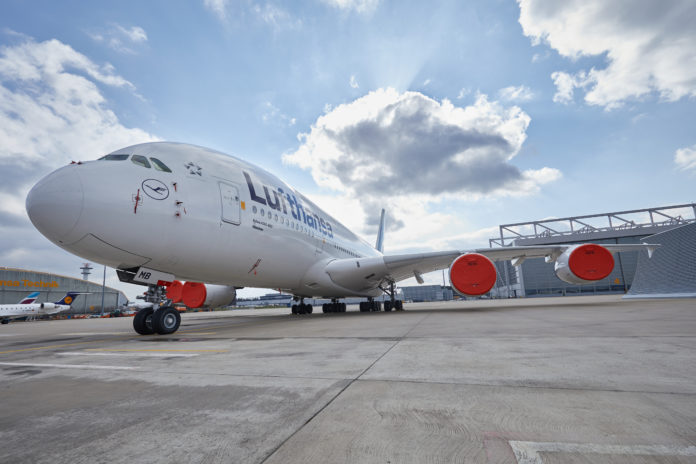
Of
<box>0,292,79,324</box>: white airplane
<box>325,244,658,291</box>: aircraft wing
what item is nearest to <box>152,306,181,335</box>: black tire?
<box>325,244,658,291</box>: aircraft wing

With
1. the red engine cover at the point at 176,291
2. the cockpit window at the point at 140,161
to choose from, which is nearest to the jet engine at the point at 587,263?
the cockpit window at the point at 140,161

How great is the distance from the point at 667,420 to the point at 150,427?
2.22m

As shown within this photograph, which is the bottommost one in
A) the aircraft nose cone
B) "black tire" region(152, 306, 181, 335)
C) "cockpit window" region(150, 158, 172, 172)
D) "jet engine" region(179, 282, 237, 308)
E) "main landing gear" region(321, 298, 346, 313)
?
"main landing gear" region(321, 298, 346, 313)

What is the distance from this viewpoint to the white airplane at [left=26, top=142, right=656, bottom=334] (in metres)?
5.12

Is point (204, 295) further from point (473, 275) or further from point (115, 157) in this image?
point (473, 275)

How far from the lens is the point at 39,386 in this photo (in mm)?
2326

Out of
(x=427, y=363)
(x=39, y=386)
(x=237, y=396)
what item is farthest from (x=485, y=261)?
(x=39, y=386)

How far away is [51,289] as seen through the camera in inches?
1780

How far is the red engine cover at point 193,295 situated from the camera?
455 inches

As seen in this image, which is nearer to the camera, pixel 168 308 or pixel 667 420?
pixel 667 420

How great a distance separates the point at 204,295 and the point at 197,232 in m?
6.51

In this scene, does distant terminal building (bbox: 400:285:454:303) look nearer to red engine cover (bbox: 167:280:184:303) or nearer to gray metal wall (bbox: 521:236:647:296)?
gray metal wall (bbox: 521:236:647:296)

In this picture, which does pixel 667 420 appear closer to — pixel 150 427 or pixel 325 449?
pixel 325 449

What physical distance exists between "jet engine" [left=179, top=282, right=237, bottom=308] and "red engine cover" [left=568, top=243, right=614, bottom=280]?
12.2 meters
